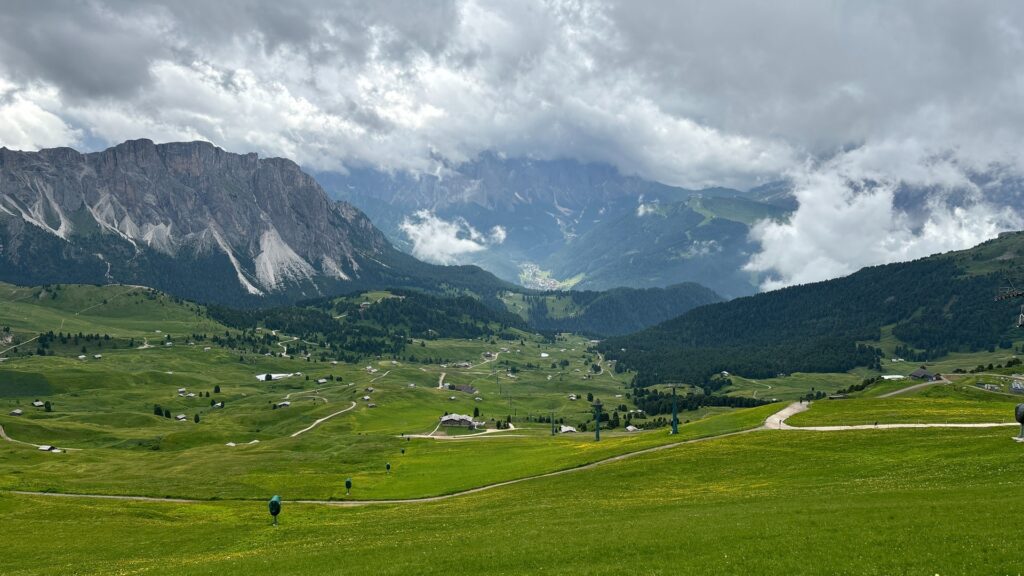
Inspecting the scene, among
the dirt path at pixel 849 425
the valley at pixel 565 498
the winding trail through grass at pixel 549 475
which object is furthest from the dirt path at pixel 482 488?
the dirt path at pixel 849 425

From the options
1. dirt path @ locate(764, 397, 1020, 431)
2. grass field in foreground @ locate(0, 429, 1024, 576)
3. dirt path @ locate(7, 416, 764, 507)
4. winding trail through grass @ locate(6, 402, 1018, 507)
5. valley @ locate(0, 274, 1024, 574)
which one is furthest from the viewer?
dirt path @ locate(7, 416, 764, 507)

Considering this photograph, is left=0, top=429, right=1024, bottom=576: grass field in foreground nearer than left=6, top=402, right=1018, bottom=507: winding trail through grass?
Yes

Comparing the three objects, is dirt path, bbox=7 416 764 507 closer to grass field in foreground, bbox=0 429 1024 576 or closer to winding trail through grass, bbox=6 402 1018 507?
winding trail through grass, bbox=6 402 1018 507

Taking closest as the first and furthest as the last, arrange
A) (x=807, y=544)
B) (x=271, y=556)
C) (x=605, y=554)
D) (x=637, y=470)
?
1. (x=807, y=544)
2. (x=605, y=554)
3. (x=271, y=556)
4. (x=637, y=470)

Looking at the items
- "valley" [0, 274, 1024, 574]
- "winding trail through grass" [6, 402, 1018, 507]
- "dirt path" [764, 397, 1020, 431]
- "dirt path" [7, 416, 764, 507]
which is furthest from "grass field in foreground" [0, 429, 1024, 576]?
"dirt path" [764, 397, 1020, 431]

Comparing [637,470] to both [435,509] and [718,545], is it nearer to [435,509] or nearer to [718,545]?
[435,509]

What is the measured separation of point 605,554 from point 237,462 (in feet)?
368

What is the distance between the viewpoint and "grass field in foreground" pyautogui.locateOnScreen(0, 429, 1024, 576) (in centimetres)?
3409

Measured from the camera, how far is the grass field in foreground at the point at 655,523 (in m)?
34.1

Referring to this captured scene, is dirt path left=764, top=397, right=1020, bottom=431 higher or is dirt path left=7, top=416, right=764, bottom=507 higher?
dirt path left=764, top=397, right=1020, bottom=431

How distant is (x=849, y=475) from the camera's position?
58.8 meters

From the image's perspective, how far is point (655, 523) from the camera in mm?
46156

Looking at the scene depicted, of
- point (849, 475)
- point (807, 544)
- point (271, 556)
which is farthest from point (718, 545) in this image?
point (271, 556)

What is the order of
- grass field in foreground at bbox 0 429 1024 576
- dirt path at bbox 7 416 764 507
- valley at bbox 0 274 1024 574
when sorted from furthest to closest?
dirt path at bbox 7 416 764 507, valley at bbox 0 274 1024 574, grass field in foreground at bbox 0 429 1024 576
